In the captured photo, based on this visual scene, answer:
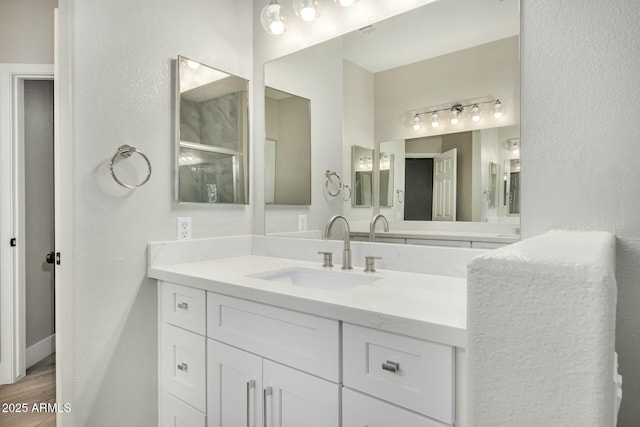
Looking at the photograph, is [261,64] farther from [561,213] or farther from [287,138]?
[561,213]

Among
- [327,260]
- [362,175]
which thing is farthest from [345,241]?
[362,175]

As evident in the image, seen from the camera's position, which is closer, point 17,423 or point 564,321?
point 564,321

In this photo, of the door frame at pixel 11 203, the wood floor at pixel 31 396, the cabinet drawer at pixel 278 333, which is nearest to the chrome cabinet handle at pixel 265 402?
the cabinet drawer at pixel 278 333

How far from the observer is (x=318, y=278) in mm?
1564

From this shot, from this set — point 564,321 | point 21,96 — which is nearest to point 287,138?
point 564,321

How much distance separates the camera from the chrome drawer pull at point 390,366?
2.89 feet

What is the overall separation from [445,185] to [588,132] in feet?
1.63

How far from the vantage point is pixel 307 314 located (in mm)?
1050

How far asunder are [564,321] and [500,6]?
1.22m

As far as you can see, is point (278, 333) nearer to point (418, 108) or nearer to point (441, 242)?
point (441, 242)

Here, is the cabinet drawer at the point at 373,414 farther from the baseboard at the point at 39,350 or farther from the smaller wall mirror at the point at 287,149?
the baseboard at the point at 39,350

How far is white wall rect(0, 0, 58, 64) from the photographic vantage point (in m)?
2.32

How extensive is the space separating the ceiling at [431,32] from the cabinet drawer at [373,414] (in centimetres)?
120

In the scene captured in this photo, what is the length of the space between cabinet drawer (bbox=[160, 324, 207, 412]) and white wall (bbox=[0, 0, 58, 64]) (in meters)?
2.03
